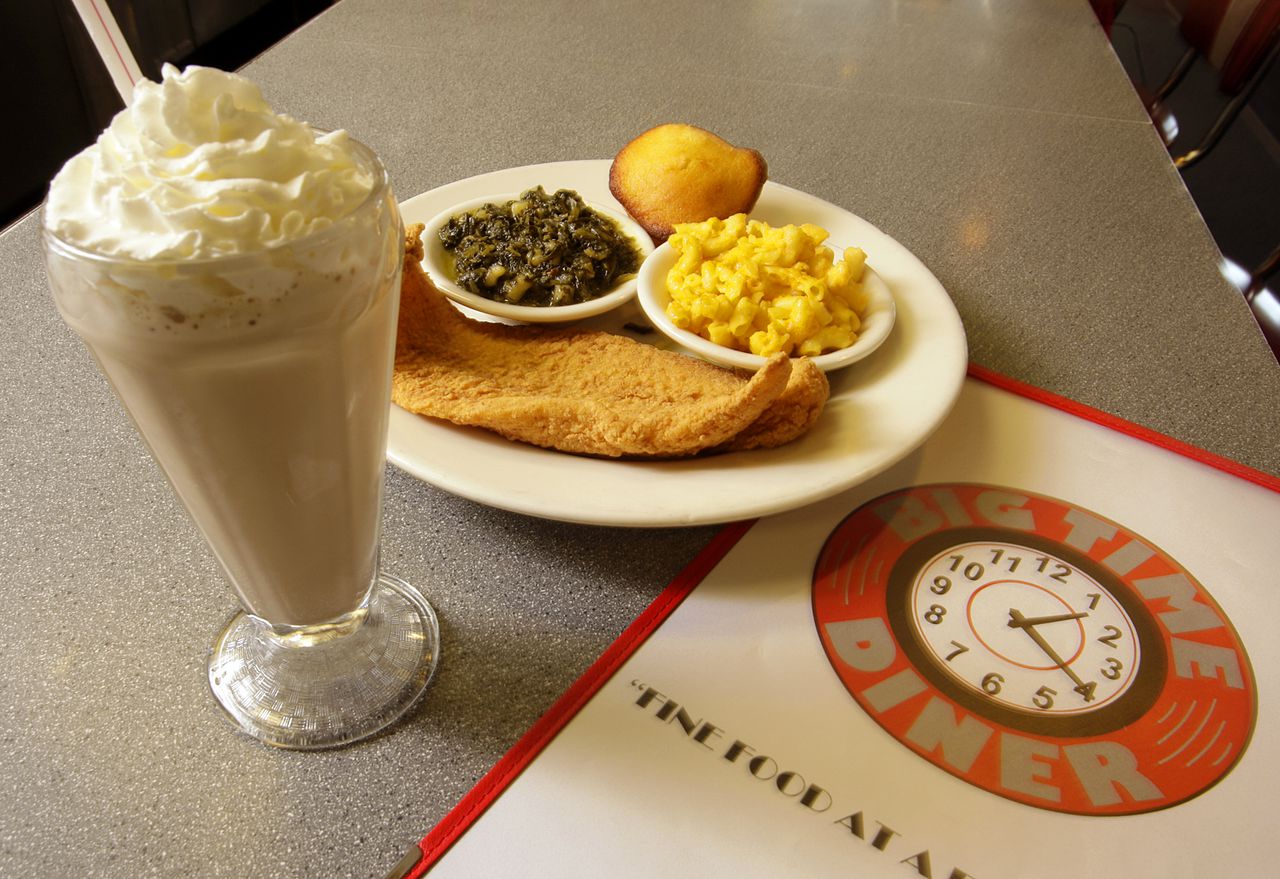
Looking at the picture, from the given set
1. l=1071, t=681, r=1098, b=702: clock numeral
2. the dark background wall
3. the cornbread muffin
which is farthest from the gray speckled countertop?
the dark background wall

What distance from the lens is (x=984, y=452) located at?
3.72 ft

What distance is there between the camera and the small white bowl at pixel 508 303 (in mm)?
1313

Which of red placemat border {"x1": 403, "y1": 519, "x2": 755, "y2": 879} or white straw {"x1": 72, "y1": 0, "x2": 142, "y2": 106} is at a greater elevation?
white straw {"x1": 72, "y1": 0, "x2": 142, "y2": 106}

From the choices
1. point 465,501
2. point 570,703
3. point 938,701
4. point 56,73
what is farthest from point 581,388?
point 56,73

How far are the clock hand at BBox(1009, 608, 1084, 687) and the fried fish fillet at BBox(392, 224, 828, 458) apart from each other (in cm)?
29

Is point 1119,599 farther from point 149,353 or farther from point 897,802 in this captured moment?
point 149,353

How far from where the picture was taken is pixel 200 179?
2.03 feet

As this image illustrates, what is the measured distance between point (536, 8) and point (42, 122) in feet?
7.51

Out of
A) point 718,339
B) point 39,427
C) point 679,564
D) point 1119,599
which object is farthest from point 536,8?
point 1119,599

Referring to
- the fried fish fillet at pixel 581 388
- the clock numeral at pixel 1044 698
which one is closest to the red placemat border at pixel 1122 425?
the fried fish fillet at pixel 581 388

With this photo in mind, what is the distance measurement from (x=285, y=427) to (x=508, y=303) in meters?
0.69

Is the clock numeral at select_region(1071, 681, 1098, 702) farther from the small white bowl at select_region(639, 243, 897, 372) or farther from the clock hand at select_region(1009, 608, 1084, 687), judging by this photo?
the small white bowl at select_region(639, 243, 897, 372)

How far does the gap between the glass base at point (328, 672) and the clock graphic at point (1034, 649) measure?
1.32 feet

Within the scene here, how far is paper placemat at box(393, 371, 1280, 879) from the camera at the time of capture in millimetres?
737
